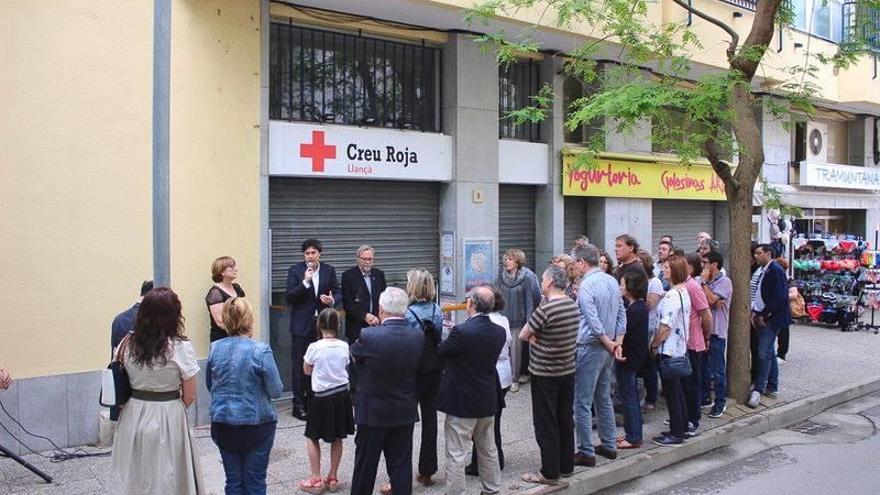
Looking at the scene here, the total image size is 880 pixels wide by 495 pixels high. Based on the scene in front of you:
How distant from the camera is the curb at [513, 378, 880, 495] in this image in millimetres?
6566

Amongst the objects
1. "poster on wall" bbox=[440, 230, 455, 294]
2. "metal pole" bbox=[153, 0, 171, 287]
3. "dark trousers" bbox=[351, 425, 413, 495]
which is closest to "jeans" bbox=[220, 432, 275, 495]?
"dark trousers" bbox=[351, 425, 413, 495]

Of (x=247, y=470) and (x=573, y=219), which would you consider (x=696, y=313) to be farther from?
(x=573, y=219)

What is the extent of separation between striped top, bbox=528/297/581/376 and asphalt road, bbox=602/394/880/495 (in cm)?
135

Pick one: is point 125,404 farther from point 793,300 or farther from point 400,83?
point 793,300

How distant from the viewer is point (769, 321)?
30.4ft

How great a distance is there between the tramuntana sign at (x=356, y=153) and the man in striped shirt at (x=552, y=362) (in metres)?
3.81

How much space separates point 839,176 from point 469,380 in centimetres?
1603

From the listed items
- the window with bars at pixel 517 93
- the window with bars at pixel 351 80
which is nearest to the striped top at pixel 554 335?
the window with bars at pixel 351 80

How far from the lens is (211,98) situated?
8172mm

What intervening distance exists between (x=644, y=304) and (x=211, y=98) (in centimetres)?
488

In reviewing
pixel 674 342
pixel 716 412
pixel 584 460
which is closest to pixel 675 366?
pixel 674 342

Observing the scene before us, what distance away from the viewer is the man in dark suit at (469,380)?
5676mm

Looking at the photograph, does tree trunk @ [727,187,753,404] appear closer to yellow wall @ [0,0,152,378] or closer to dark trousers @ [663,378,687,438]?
dark trousers @ [663,378,687,438]

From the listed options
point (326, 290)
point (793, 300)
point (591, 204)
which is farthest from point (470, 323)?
point (793, 300)
